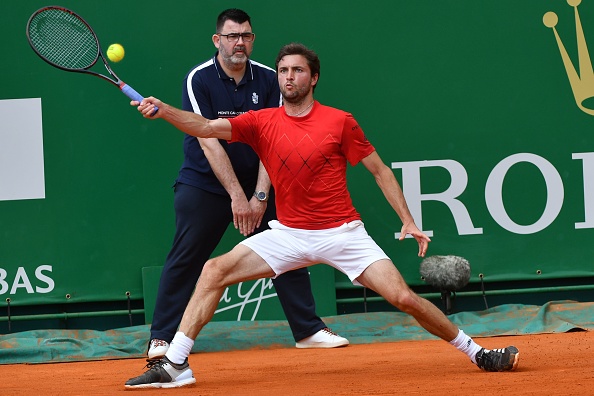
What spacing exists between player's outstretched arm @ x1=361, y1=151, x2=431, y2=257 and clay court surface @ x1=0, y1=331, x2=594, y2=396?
25.5 inches

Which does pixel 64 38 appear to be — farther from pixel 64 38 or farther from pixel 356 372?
pixel 356 372

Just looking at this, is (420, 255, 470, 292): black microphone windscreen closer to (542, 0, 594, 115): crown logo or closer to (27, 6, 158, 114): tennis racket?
(542, 0, 594, 115): crown logo

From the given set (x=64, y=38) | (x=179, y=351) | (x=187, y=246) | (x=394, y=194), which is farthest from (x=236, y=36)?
(x=179, y=351)

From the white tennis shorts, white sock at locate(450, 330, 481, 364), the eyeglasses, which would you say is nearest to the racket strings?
the eyeglasses

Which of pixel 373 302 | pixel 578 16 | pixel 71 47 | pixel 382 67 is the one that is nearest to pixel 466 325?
pixel 373 302

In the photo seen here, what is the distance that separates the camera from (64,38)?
532 cm

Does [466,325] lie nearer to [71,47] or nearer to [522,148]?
[522,148]

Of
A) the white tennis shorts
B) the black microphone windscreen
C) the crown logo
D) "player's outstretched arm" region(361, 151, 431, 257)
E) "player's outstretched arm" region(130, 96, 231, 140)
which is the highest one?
the crown logo

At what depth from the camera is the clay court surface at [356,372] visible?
4.40 metres

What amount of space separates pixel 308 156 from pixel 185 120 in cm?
62

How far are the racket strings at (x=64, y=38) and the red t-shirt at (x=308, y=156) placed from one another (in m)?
0.94

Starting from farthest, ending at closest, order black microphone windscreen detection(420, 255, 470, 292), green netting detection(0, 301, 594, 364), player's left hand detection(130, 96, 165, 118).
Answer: black microphone windscreen detection(420, 255, 470, 292) → green netting detection(0, 301, 594, 364) → player's left hand detection(130, 96, 165, 118)

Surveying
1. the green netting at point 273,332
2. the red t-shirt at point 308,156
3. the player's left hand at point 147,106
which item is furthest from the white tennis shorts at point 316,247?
the green netting at point 273,332

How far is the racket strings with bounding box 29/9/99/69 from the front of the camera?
5242 millimetres
